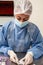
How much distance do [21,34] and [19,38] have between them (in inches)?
1.6

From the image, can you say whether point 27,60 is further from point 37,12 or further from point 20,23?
point 37,12

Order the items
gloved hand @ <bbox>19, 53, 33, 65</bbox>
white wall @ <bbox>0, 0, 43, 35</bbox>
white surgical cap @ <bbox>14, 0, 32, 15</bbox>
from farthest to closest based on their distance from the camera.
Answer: white wall @ <bbox>0, 0, 43, 35</bbox> → white surgical cap @ <bbox>14, 0, 32, 15</bbox> → gloved hand @ <bbox>19, 53, 33, 65</bbox>

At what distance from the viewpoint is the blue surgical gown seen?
156 cm

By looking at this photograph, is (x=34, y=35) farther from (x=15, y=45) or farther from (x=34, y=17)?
(x=34, y=17)

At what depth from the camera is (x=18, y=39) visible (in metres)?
1.56

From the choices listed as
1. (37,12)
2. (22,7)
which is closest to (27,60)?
(22,7)

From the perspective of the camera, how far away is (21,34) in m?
1.57

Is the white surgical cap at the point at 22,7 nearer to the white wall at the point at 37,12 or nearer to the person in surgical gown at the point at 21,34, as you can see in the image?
the person in surgical gown at the point at 21,34

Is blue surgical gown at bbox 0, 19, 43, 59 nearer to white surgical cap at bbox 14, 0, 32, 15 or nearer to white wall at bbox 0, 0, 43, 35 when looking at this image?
white surgical cap at bbox 14, 0, 32, 15

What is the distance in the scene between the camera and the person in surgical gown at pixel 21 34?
60.2 inches

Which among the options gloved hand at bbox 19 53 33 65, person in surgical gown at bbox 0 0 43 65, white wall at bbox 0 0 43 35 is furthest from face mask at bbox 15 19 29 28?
white wall at bbox 0 0 43 35

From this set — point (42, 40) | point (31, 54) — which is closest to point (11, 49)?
point (31, 54)

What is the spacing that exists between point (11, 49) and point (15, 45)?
2.6 inches

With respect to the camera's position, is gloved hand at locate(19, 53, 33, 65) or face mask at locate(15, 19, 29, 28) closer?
gloved hand at locate(19, 53, 33, 65)
